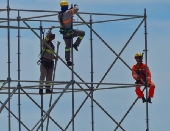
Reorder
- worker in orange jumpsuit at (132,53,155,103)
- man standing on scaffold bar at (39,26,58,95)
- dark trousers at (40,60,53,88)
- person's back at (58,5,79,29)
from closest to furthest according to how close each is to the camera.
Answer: person's back at (58,5,79,29)
worker in orange jumpsuit at (132,53,155,103)
man standing on scaffold bar at (39,26,58,95)
dark trousers at (40,60,53,88)

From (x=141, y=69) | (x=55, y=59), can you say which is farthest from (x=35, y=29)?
(x=141, y=69)

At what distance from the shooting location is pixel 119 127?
38.2 metres

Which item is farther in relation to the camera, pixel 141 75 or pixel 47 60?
pixel 47 60

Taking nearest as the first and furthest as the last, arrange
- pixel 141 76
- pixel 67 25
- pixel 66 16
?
pixel 66 16
pixel 67 25
pixel 141 76

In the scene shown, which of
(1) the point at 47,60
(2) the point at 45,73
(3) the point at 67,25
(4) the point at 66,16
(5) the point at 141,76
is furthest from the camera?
(2) the point at 45,73

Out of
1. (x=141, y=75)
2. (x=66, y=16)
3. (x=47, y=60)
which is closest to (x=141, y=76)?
(x=141, y=75)

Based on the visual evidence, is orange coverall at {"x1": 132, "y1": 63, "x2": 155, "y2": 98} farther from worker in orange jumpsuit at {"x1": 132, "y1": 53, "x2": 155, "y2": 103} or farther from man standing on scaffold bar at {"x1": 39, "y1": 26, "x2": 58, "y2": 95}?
man standing on scaffold bar at {"x1": 39, "y1": 26, "x2": 58, "y2": 95}

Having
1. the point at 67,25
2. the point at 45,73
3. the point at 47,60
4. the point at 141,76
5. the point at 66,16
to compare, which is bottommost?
the point at 141,76

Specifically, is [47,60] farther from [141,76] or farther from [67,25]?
[141,76]

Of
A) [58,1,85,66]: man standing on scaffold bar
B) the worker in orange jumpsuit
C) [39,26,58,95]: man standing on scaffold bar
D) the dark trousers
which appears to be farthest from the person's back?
the worker in orange jumpsuit

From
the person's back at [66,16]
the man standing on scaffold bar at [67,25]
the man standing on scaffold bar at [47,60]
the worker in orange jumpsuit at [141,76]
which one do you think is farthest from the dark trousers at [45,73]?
the worker in orange jumpsuit at [141,76]

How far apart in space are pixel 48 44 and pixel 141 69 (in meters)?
3.53

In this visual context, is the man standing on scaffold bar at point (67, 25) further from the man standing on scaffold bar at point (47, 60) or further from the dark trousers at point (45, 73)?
the dark trousers at point (45, 73)

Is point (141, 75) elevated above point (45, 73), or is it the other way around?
point (45, 73)
